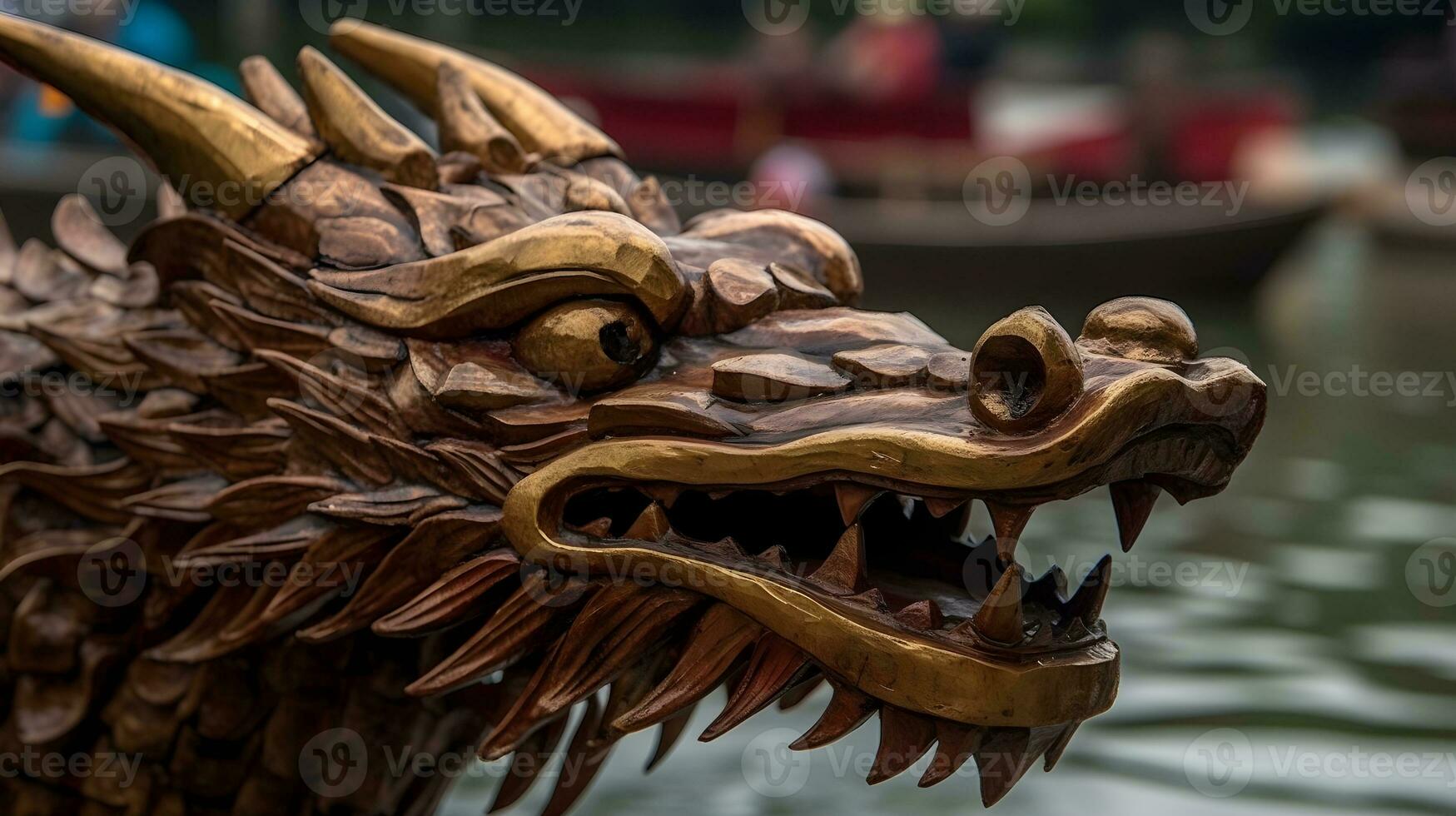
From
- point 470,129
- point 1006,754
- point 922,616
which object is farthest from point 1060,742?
point 470,129

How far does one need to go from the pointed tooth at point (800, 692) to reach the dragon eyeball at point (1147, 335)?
35cm

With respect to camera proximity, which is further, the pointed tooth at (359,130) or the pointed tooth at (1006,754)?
the pointed tooth at (359,130)

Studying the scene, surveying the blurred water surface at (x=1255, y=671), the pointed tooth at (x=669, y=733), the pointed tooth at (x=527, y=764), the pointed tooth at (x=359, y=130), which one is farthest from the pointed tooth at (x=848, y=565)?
the blurred water surface at (x=1255, y=671)

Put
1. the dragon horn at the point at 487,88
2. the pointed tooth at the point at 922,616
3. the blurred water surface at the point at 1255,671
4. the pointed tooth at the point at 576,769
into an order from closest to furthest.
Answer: the pointed tooth at the point at 922,616, the pointed tooth at the point at 576,769, the dragon horn at the point at 487,88, the blurred water surface at the point at 1255,671

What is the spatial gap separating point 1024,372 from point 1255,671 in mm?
1443

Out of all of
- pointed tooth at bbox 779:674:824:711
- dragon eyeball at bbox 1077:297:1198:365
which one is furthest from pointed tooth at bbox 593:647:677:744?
dragon eyeball at bbox 1077:297:1198:365

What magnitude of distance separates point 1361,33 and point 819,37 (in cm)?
345

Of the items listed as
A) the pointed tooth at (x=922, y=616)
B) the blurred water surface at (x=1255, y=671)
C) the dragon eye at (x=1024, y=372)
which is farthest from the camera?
the blurred water surface at (x=1255, y=671)

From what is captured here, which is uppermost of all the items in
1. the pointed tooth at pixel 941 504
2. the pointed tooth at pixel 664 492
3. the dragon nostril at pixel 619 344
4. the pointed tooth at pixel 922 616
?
the pointed tooth at pixel 941 504

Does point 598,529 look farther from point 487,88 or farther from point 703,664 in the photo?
point 487,88

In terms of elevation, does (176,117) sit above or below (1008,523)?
below

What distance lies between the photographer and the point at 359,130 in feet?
5.03

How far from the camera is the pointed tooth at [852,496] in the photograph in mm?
1199

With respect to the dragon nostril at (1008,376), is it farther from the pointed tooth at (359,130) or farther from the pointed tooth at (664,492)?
the pointed tooth at (359,130)
